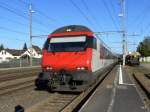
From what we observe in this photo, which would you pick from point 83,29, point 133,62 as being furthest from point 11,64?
point 83,29

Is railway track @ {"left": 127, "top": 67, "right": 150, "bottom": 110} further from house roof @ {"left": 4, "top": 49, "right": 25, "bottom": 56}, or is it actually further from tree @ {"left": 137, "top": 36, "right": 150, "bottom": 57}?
house roof @ {"left": 4, "top": 49, "right": 25, "bottom": 56}

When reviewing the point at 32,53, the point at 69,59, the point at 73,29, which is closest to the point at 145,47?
the point at 32,53

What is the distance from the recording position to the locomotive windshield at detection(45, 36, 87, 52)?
1591 centimetres

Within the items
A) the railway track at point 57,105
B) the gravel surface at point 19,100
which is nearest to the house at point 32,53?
the gravel surface at point 19,100

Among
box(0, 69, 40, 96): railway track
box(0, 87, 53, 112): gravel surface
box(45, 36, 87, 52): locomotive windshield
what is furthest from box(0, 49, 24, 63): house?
box(0, 87, 53, 112): gravel surface

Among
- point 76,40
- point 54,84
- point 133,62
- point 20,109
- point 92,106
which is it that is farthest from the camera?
point 133,62

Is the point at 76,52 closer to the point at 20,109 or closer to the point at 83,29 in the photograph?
the point at 83,29

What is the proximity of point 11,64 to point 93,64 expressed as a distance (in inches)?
1605

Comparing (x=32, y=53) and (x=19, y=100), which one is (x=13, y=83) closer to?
(x=19, y=100)

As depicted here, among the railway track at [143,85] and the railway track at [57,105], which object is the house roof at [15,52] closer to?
the railway track at [143,85]

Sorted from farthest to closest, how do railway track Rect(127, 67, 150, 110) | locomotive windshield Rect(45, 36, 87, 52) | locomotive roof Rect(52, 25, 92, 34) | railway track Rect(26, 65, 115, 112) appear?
locomotive roof Rect(52, 25, 92, 34) → locomotive windshield Rect(45, 36, 87, 52) → railway track Rect(127, 67, 150, 110) → railway track Rect(26, 65, 115, 112)

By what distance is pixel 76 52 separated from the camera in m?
15.7

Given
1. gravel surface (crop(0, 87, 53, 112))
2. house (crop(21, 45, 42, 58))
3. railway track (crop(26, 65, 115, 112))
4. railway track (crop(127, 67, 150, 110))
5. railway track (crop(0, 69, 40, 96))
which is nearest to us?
railway track (crop(26, 65, 115, 112))

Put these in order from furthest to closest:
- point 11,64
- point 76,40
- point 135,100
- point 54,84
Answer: point 11,64, point 76,40, point 54,84, point 135,100
